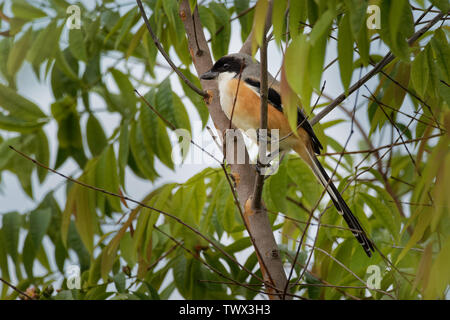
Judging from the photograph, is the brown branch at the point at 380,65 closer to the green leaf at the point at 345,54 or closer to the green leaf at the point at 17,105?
the green leaf at the point at 345,54

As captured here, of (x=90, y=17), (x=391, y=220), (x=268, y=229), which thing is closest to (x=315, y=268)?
(x=391, y=220)

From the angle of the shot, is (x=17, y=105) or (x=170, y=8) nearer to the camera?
(x=170, y=8)

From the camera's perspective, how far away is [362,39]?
145 centimetres

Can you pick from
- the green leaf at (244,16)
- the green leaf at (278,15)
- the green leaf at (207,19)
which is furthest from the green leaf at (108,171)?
the green leaf at (278,15)

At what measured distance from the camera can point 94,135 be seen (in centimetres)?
354

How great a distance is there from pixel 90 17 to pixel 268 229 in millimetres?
1974

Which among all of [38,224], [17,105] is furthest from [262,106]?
[17,105]

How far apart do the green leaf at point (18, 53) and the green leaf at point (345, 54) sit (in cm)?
230

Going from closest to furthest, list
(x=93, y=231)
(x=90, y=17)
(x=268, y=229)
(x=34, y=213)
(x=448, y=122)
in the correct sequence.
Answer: (x=448, y=122)
(x=268, y=229)
(x=93, y=231)
(x=34, y=213)
(x=90, y=17)

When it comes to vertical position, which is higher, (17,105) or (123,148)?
(17,105)

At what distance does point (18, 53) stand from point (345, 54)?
2.40m

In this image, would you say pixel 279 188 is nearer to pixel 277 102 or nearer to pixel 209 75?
pixel 277 102

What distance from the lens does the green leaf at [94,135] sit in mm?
3531
